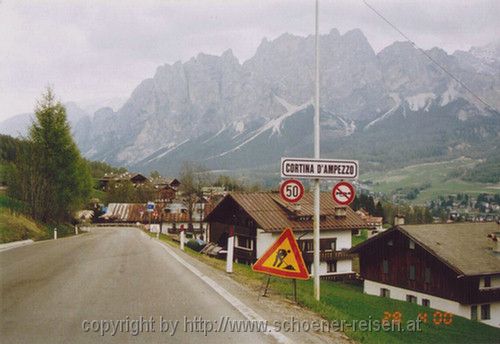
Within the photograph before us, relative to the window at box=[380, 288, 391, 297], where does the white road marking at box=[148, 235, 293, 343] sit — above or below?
above

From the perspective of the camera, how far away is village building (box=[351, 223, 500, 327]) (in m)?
35.2

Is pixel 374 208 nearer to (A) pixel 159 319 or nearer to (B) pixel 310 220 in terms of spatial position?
(B) pixel 310 220

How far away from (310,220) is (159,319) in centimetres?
4669

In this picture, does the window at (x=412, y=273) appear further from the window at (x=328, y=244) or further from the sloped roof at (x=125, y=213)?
the sloped roof at (x=125, y=213)

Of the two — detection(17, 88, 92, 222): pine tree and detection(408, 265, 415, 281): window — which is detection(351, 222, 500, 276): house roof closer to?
detection(408, 265, 415, 281): window

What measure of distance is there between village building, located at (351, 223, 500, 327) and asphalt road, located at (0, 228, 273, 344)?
2933cm

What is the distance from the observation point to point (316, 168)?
9867 millimetres

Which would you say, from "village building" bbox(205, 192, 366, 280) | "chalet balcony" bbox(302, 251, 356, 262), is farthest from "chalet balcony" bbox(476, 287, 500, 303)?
"chalet balcony" bbox(302, 251, 356, 262)

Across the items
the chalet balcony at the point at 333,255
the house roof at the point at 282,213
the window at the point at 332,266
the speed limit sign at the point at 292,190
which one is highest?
the speed limit sign at the point at 292,190

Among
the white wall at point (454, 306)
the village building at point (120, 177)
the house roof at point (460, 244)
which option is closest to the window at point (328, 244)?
the house roof at point (460, 244)

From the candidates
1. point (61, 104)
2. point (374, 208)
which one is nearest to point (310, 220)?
point (61, 104)

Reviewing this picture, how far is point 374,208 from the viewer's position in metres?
149

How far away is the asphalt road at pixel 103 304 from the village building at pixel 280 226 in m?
36.1

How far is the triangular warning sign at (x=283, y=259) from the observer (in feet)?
29.9
